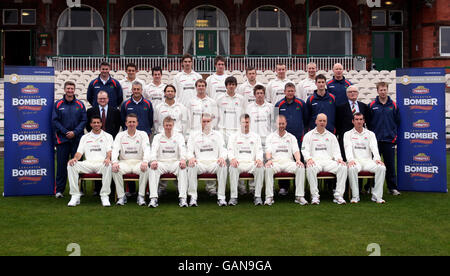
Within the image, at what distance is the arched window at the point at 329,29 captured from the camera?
26.3 meters

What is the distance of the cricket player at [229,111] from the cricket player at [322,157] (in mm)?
1342

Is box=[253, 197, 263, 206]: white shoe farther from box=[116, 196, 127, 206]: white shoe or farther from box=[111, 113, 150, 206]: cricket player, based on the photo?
box=[116, 196, 127, 206]: white shoe

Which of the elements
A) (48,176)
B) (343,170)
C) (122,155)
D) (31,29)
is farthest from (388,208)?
(31,29)

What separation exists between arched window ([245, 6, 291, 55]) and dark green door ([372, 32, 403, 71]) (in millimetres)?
4886

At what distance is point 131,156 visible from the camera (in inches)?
335

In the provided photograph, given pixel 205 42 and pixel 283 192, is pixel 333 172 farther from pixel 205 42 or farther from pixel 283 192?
pixel 205 42

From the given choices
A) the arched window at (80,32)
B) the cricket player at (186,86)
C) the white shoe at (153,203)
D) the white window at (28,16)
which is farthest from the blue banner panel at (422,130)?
the white window at (28,16)

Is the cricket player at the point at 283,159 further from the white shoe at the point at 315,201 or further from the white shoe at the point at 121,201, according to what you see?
the white shoe at the point at 121,201

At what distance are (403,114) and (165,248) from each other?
18.7ft

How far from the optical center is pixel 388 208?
7.68 metres

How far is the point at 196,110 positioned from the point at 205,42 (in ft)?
57.1

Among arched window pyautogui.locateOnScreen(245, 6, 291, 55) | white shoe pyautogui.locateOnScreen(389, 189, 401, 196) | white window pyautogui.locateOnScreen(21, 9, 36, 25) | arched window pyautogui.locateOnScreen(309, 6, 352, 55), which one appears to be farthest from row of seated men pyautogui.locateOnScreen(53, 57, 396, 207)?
white window pyautogui.locateOnScreen(21, 9, 36, 25)

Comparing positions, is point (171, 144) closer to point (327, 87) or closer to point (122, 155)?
point (122, 155)

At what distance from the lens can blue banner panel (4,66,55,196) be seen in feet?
29.3
